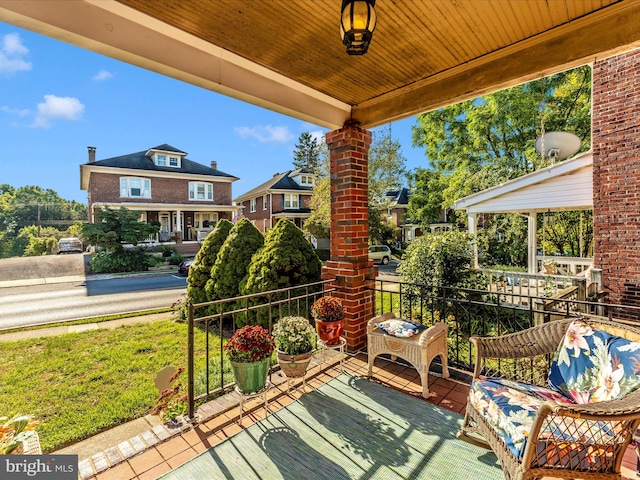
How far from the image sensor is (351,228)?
11.8 feet

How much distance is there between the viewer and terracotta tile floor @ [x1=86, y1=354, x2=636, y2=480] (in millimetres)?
1971

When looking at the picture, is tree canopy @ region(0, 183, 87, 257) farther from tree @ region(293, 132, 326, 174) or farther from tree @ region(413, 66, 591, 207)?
tree @ region(413, 66, 591, 207)

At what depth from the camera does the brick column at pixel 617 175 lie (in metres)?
4.95

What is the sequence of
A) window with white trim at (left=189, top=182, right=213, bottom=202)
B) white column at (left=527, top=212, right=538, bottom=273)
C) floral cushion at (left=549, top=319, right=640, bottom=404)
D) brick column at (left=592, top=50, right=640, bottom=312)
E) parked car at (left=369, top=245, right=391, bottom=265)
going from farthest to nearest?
window with white trim at (left=189, top=182, right=213, bottom=202) → parked car at (left=369, top=245, right=391, bottom=265) → white column at (left=527, top=212, right=538, bottom=273) → brick column at (left=592, top=50, right=640, bottom=312) → floral cushion at (left=549, top=319, right=640, bottom=404)

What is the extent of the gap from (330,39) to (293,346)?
8.43 feet

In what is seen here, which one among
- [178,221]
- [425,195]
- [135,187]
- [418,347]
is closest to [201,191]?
[178,221]

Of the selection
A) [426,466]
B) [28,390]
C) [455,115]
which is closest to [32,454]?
[426,466]

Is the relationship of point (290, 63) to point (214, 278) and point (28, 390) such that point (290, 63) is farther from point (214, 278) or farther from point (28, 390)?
point (28, 390)

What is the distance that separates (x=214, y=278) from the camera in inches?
220

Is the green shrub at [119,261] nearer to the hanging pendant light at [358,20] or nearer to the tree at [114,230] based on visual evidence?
the tree at [114,230]

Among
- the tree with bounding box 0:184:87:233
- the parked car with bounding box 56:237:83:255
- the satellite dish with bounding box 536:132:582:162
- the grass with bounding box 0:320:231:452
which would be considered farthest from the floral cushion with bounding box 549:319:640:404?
the tree with bounding box 0:184:87:233

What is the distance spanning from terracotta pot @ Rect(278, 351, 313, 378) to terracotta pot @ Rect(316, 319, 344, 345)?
18.6 inches

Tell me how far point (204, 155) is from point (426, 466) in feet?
91.2

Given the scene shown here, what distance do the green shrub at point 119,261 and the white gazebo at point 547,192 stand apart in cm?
1595
